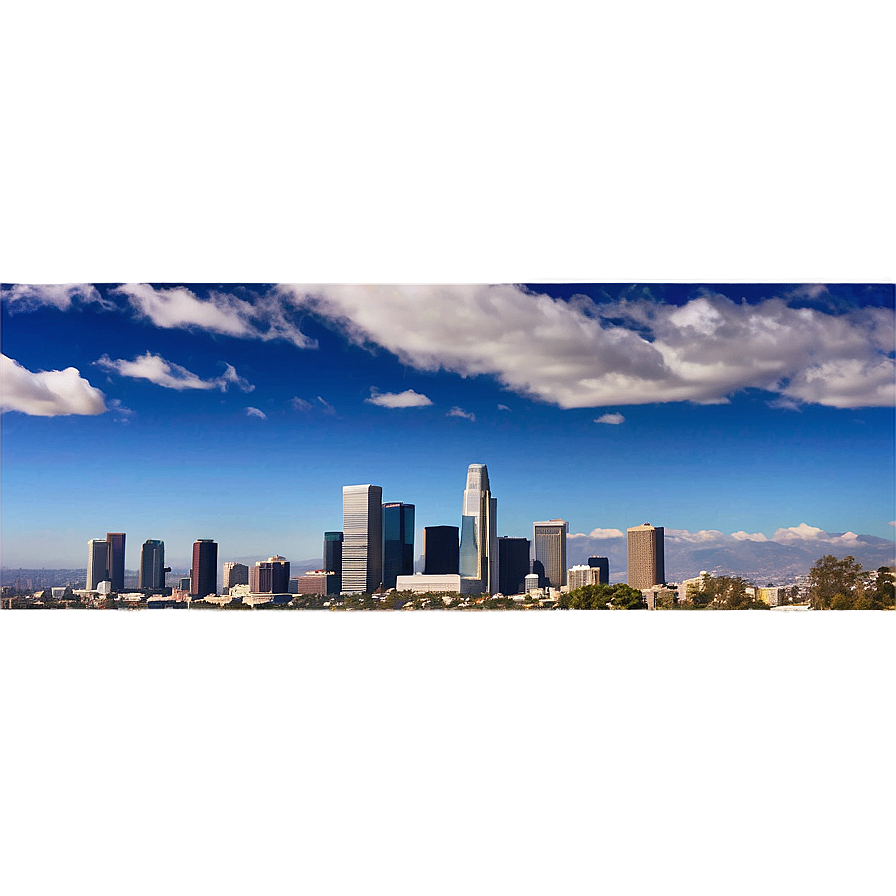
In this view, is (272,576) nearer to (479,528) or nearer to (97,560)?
(97,560)

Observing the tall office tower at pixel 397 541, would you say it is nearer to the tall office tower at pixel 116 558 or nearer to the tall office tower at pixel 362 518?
the tall office tower at pixel 362 518

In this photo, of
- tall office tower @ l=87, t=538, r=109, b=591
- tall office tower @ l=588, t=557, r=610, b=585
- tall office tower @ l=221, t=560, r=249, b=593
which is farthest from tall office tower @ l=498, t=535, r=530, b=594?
tall office tower @ l=87, t=538, r=109, b=591

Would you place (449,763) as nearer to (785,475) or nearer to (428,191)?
(428,191)

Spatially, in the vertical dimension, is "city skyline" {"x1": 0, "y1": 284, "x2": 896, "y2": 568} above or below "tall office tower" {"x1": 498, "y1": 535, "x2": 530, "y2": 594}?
above

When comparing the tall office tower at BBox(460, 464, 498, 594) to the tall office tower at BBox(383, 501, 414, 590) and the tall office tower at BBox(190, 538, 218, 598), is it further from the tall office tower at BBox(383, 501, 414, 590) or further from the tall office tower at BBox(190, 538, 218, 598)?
the tall office tower at BBox(190, 538, 218, 598)

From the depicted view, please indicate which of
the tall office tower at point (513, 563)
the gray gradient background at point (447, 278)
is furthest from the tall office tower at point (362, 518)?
the tall office tower at point (513, 563)

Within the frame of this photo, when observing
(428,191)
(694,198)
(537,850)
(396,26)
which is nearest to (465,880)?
(537,850)

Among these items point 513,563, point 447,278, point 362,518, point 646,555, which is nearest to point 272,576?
point 362,518

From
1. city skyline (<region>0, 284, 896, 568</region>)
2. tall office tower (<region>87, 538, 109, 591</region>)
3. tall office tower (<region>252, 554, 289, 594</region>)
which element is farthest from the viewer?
tall office tower (<region>252, 554, 289, 594</region>)
